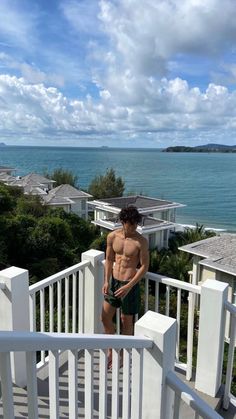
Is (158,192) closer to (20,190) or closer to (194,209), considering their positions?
(194,209)

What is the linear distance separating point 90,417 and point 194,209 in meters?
52.9

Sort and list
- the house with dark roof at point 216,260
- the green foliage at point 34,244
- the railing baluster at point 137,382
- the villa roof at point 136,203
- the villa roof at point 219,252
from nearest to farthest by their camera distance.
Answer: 1. the railing baluster at point 137,382
2. the green foliage at point 34,244
3. the house with dark roof at point 216,260
4. the villa roof at point 219,252
5. the villa roof at point 136,203

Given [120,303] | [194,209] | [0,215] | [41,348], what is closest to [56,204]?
[0,215]

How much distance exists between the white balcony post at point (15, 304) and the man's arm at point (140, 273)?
85 cm

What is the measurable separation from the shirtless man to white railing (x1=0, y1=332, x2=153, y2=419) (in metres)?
1.27

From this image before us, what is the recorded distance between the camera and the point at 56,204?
89.2 feet

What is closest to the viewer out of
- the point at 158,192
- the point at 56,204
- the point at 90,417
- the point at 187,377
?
the point at 90,417

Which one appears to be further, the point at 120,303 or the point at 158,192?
the point at 158,192

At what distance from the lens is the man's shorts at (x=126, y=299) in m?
3.19

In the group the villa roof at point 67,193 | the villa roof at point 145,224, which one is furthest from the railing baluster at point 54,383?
the villa roof at point 67,193

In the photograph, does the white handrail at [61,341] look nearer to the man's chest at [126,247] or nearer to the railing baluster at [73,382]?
the railing baluster at [73,382]

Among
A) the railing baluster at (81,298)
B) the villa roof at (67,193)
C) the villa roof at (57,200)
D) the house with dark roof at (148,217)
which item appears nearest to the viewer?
the railing baluster at (81,298)

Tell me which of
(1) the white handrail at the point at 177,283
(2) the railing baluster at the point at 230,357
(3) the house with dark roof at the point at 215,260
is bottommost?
(3) the house with dark roof at the point at 215,260

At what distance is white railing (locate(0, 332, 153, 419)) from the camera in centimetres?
114
